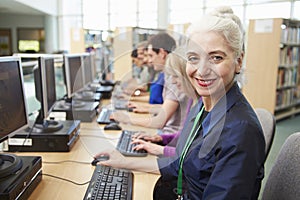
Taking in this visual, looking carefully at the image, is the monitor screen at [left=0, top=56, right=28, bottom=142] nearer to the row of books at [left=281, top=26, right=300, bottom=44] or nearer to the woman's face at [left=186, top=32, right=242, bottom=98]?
the woman's face at [left=186, top=32, right=242, bottom=98]

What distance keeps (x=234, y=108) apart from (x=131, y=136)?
852 millimetres

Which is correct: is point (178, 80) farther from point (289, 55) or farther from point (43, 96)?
point (289, 55)

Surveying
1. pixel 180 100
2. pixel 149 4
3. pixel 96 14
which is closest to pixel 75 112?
pixel 180 100

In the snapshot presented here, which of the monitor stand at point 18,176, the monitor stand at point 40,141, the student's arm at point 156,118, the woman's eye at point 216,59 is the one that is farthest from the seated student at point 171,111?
the monitor stand at point 18,176

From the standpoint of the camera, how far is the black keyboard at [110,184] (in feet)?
3.20

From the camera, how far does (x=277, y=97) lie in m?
4.89

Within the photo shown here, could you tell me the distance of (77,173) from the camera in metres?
1.21

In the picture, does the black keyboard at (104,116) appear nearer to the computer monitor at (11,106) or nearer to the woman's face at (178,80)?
the woman's face at (178,80)

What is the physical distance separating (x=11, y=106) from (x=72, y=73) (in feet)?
3.75

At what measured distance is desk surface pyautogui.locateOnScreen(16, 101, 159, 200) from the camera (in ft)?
3.41

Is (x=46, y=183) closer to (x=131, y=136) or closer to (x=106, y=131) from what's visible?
(x=131, y=136)

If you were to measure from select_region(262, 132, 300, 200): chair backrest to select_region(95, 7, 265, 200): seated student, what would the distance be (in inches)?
4.8

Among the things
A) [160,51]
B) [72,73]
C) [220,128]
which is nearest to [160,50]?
[160,51]

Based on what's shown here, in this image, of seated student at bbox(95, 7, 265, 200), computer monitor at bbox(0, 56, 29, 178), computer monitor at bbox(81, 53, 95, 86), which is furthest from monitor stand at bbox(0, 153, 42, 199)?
computer monitor at bbox(81, 53, 95, 86)
